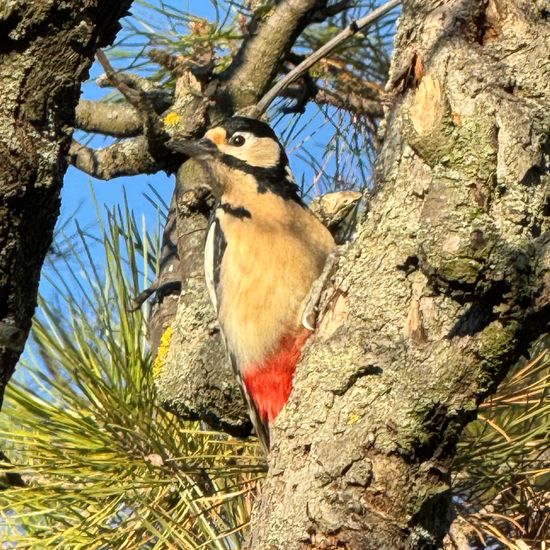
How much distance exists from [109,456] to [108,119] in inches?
43.1

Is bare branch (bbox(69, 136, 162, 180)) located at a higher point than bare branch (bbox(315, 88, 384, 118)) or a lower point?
higher

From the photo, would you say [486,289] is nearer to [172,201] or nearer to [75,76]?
[75,76]

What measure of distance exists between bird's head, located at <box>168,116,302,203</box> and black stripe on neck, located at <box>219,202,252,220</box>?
3.2 inches

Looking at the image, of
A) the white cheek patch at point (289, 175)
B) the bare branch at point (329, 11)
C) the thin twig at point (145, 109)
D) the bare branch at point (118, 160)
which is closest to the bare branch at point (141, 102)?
the thin twig at point (145, 109)

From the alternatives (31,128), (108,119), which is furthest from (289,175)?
(31,128)

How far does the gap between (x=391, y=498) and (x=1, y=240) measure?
0.79 meters

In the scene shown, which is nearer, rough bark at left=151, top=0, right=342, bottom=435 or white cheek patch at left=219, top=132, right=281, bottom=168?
rough bark at left=151, top=0, right=342, bottom=435

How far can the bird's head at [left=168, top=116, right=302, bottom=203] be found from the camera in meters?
2.89

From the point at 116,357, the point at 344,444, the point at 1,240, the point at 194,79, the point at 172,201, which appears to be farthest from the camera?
the point at 172,201

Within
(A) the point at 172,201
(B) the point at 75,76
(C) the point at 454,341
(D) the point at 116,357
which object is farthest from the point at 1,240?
(A) the point at 172,201

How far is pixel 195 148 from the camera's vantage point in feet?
9.46

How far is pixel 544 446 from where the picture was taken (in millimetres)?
2641

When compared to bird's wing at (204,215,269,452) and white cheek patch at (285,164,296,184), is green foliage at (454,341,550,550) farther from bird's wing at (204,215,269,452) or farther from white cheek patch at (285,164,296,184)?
white cheek patch at (285,164,296,184)

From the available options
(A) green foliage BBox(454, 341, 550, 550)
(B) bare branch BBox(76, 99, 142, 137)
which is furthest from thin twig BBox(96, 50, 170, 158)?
(A) green foliage BBox(454, 341, 550, 550)
